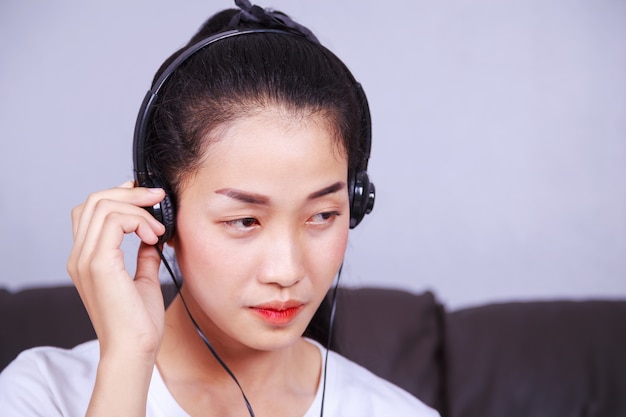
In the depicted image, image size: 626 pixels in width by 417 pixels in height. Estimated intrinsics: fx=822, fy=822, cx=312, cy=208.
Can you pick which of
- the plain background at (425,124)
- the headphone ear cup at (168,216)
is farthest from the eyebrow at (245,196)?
the plain background at (425,124)

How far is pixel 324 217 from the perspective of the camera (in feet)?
4.46

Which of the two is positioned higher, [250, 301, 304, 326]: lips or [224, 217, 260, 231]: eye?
[224, 217, 260, 231]: eye

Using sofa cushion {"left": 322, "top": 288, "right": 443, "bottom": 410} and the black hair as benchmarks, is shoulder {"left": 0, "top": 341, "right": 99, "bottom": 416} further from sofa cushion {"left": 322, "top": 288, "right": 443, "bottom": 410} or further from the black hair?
sofa cushion {"left": 322, "top": 288, "right": 443, "bottom": 410}

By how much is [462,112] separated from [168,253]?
1083 millimetres

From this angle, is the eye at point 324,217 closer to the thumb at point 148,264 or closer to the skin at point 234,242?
the skin at point 234,242

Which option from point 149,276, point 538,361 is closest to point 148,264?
point 149,276

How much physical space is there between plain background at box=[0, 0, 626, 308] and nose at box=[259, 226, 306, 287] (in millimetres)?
1103

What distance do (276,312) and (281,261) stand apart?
0.10 metres

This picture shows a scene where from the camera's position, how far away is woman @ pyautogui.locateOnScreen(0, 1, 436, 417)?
1.27 metres

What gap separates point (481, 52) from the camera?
2396mm

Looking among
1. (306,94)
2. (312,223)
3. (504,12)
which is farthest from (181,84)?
(504,12)

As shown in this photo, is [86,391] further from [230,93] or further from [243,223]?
[230,93]

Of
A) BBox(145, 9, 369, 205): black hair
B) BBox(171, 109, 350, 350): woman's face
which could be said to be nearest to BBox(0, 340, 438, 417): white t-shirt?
BBox(171, 109, 350, 350): woman's face

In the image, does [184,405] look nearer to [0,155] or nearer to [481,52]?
[0,155]
